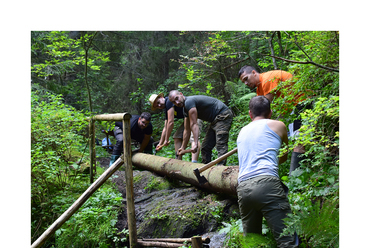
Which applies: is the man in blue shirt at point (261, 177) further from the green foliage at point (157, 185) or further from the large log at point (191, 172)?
the green foliage at point (157, 185)

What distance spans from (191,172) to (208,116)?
1.18 m

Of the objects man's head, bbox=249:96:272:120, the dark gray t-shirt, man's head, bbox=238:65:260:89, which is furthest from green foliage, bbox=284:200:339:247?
the dark gray t-shirt

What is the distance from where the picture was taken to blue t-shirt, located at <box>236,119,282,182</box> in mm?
2008

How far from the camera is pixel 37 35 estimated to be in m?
7.77

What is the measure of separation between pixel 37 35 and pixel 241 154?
7970 millimetres

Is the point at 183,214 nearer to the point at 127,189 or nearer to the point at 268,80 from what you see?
the point at 127,189

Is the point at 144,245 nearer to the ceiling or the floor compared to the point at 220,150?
nearer to the floor

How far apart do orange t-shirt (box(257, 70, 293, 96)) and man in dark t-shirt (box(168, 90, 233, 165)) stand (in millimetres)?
992

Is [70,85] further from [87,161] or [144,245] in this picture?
[144,245]

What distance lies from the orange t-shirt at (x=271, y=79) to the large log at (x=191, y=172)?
1.23 meters

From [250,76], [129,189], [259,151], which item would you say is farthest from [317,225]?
[250,76]

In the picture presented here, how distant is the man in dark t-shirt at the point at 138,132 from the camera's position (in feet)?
18.1
